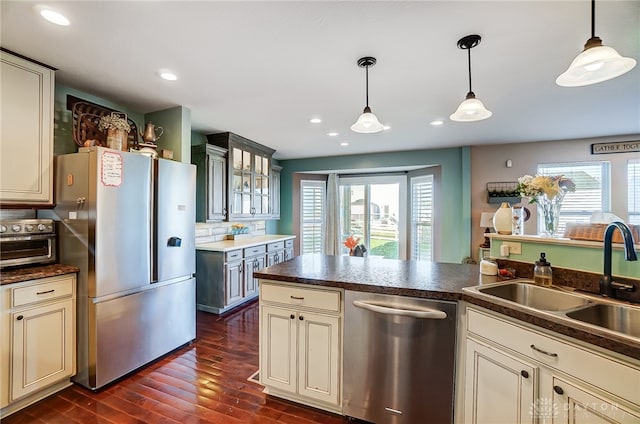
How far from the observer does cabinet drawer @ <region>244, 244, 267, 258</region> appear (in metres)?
3.93

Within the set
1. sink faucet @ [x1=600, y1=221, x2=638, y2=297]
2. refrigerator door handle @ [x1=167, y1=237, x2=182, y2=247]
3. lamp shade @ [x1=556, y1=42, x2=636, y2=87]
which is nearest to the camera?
lamp shade @ [x1=556, y1=42, x2=636, y2=87]

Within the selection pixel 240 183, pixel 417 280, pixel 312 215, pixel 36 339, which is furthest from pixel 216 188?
pixel 417 280

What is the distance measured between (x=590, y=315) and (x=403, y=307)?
2.87ft

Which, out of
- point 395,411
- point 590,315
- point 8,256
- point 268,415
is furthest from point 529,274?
point 8,256

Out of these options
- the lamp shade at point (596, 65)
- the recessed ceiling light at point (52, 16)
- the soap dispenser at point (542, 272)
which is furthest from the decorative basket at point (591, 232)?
the recessed ceiling light at point (52, 16)

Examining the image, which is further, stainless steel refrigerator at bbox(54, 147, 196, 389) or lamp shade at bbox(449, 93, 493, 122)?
stainless steel refrigerator at bbox(54, 147, 196, 389)

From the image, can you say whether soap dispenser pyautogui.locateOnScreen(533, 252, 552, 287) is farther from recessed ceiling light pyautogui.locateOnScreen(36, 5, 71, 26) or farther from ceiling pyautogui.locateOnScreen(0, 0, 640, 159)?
recessed ceiling light pyautogui.locateOnScreen(36, 5, 71, 26)

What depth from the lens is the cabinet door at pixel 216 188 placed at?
12.2 feet

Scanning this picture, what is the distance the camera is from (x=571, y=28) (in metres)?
1.64

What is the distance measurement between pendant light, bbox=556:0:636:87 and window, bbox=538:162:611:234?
11.6ft

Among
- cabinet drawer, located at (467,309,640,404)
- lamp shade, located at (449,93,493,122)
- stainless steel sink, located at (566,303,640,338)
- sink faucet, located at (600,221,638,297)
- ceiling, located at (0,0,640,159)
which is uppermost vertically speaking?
ceiling, located at (0,0,640,159)

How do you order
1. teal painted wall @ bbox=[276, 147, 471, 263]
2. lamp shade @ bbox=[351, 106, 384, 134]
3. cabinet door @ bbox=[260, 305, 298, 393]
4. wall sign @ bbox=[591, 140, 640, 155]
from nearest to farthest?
1. cabinet door @ bbox=[260, 305, 298, 393]
2. lamp shade @ bbox=[351, 106, 384, 134]
3. wall sign @ bbox=[591, 140, 640, 155]
4. teal painted wall @ bbox=[276, 147, 471, 263]

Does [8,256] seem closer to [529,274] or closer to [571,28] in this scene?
[529,274]

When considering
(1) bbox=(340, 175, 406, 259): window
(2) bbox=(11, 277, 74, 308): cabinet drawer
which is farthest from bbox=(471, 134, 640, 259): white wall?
(2) bbox=(11, 277, 74, 308): cabinet drawer
